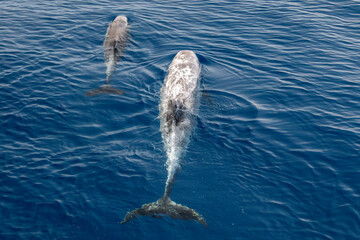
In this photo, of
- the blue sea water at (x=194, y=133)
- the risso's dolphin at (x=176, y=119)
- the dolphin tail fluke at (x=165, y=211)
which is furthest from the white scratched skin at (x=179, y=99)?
the dolphin tail fluke at (x=165, y=211)

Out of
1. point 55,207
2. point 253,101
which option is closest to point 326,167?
point 253,101

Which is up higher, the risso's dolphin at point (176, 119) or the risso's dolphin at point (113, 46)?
the risso's dolphin at point (113, 46)

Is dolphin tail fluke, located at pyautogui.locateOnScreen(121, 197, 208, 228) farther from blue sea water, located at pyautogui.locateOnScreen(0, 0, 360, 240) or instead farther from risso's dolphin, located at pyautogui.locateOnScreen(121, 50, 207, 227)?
blue sea water, located at pyautogui.locateOnScreen(0, 0, 360, 240)

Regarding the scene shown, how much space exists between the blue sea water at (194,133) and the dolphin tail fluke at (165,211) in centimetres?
19

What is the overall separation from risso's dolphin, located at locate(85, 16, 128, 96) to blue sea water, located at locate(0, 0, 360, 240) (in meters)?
0.45

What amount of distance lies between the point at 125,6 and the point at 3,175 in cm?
2283

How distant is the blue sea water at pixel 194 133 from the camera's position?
11695 millimetres

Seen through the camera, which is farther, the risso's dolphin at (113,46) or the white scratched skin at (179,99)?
the risso's dolphin at (113,46)

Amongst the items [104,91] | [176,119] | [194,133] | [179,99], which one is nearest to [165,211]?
[194,133]

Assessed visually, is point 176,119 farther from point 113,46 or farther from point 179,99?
point 113,46

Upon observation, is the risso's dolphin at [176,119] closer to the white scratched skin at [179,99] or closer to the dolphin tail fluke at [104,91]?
the white scratched skin at [179,99]

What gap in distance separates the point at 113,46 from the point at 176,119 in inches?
384

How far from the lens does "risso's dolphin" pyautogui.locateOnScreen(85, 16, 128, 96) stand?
18.8 metres

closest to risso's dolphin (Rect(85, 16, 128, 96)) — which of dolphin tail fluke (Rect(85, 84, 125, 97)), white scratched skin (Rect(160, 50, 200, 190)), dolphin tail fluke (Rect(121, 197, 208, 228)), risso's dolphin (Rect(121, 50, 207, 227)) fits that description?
dolphin tail fluke (Rect(85, 84, 125, 97))
